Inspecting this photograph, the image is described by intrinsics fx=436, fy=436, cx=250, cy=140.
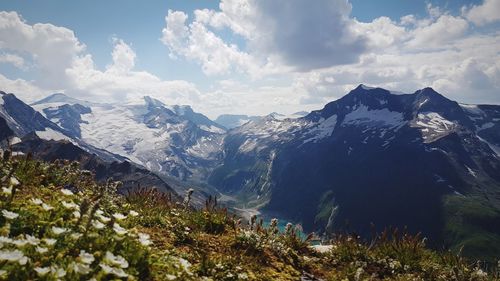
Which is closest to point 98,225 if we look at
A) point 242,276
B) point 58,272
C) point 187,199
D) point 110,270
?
point 110,270

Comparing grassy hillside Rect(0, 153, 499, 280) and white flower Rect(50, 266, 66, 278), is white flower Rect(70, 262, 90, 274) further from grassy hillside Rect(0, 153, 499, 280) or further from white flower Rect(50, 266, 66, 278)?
white flower Rect(50, 266, 66, 278)

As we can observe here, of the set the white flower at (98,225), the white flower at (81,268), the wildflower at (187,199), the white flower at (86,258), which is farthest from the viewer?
the wildflower at (187,199)

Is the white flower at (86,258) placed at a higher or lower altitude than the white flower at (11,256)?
lower

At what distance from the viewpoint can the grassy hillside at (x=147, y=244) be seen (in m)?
6.73

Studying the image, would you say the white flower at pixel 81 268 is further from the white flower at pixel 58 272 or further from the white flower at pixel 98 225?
the white flower at pixel 98 225

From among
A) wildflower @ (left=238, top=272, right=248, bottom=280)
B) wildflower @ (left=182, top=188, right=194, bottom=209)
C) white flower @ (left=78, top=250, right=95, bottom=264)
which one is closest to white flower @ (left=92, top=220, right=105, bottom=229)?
white flower @ (left=78, top=250, right=95, bottom=264)

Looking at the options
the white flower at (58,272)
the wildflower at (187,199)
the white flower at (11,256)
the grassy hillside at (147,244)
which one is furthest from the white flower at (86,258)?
the wildflower at (187,199)

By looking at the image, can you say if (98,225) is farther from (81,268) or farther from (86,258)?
(81,268)

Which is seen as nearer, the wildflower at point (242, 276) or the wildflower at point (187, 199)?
the wildflower at point (242, 276)

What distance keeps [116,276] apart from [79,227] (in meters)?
1.65

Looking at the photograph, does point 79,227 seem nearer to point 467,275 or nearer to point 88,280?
point 88,280

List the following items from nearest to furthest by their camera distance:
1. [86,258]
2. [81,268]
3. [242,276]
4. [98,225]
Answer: [81,268], [86,258], [98,225], [242,276]

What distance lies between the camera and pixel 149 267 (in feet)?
26.0

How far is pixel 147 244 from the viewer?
802cm
